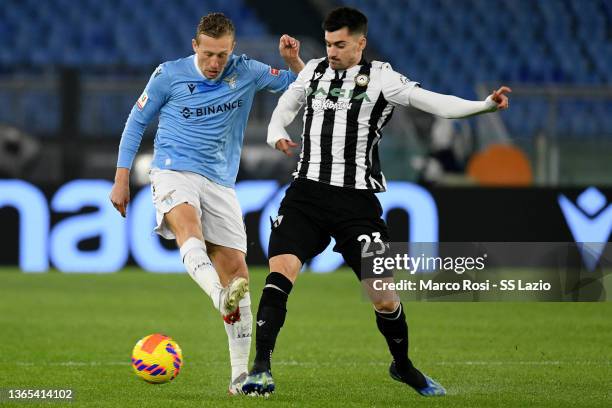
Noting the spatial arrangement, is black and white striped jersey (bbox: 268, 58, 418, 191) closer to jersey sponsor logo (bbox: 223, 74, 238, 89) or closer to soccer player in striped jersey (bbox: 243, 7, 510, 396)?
soccer player in striped jersey (bbox: 243, 7, 510, 396)

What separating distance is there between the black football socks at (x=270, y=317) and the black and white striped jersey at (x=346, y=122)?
0.55 m

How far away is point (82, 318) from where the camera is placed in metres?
9.88

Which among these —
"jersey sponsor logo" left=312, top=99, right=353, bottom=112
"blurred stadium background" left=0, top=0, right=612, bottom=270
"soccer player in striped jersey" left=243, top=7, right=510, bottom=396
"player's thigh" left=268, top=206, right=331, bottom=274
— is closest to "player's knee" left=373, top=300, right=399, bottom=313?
"soccer player in striped jersey" left=243, top=7, right=510, bottom=396

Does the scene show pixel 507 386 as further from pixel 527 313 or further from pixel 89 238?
pixel 89 238

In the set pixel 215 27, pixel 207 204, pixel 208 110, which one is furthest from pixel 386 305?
pixel 215 27

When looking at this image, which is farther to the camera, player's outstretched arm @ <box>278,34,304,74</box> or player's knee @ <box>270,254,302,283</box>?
player's outstretched arm @ <box>278,34,304,74</box>

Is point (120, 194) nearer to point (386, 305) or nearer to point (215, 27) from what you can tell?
point (215, 27)

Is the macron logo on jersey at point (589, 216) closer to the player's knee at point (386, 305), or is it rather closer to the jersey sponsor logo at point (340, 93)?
the player's knee at point (386, 305)

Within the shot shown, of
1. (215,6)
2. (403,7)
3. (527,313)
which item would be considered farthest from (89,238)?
(403,7)

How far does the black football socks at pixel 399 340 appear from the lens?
19.9ft

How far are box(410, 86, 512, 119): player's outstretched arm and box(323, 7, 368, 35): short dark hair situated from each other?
0.39m

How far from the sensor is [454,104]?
5.78 meters

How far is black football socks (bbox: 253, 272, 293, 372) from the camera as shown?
573 cm

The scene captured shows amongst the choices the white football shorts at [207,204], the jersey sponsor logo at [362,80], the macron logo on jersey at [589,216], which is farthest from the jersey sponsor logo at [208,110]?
the macron logo on jersey at [589,216]
